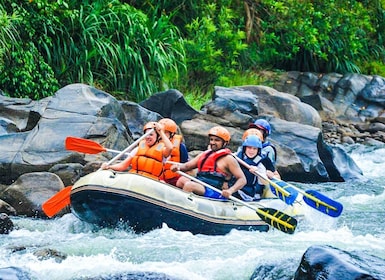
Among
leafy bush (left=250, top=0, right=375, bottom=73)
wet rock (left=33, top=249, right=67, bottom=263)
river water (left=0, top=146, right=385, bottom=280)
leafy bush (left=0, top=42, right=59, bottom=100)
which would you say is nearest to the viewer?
river water (left=0, top=146, right=385, bottom=280)

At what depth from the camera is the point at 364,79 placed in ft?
55.1

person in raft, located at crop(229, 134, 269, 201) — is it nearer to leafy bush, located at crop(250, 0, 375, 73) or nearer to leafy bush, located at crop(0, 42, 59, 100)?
leafy bush, located at crop(0, 42, 59, 100)

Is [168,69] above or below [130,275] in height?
below

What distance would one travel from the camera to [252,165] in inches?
307

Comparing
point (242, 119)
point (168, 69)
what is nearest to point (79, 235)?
point (242, 119)

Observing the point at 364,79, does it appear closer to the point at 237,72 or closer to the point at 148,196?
the point at 237,72

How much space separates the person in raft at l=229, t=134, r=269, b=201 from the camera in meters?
7.71

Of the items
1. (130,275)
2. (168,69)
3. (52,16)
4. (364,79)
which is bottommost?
(364,79)

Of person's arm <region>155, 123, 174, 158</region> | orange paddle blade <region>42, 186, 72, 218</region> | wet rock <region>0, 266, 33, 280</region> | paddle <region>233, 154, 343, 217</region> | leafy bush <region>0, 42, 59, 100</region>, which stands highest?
wet rock <region>0, 266, 33, 280</region>

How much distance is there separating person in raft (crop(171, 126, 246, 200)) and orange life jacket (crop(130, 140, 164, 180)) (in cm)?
15

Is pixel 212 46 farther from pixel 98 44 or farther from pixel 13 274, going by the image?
pixel 13 274

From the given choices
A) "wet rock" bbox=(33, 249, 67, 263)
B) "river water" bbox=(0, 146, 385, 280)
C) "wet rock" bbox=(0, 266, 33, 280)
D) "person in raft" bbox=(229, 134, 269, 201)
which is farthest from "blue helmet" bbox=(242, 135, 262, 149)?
"wet rock" bbox=(0, 266, 33, 280)

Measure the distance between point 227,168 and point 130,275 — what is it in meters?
2.34

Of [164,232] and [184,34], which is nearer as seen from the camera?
[164,232]
